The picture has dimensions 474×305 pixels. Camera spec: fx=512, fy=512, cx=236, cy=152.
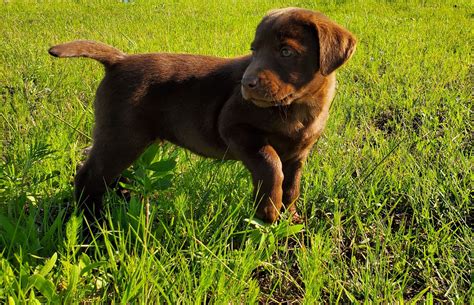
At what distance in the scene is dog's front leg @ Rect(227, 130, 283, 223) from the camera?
238 cm

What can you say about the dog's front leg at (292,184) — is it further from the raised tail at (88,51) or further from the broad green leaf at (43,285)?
the broad green leaf at (43,285)

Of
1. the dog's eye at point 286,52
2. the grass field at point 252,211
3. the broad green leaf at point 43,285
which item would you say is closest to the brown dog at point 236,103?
the dog's eye at point 286,52

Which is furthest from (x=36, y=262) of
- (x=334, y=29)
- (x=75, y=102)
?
(x=75, y=102)

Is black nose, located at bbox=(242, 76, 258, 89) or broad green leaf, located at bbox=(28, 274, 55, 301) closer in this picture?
Result: broad green leaf, located at bbox=(28, 274, 55, 301)

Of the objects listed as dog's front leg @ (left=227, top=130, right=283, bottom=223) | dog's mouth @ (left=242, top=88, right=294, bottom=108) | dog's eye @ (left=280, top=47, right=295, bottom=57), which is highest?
dog's eye @ (left=280, top=47, right=295, bottom=57)

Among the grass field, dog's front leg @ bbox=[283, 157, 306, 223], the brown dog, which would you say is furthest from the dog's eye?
the grass field

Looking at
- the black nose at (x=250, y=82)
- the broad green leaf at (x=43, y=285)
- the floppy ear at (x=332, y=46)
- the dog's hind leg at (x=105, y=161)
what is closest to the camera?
the broad green leaf at (x=43, y=285)

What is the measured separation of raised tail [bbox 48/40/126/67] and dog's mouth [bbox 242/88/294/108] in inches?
36.0

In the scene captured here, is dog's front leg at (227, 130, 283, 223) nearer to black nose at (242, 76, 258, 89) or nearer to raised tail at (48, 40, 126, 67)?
black nose at (242, 76, 258, 89)

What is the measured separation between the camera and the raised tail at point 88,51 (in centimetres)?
254

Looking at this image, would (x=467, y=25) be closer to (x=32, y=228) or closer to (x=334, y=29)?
(x=334, y=29)

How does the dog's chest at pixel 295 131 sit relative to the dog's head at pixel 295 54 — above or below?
below

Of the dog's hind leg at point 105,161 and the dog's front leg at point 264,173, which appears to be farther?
the dog's hind leg at point 105,161

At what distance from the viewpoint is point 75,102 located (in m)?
4.26
